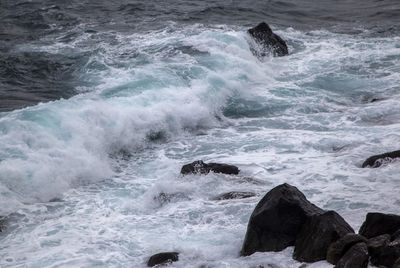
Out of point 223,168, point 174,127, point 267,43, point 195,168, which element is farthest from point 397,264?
point 267,43

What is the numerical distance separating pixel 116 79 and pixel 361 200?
294 inches

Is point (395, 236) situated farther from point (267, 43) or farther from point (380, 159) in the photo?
point (267, 43)

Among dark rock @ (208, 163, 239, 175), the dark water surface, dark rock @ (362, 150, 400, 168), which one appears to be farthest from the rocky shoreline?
the dark water surface

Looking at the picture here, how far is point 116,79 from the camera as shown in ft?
45.7

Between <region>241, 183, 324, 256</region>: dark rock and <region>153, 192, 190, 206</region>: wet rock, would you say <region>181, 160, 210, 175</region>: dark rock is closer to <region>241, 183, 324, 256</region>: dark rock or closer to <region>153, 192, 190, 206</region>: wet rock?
<region>153, 192, 190, 206</region>: wet rock

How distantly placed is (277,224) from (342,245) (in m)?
0.80

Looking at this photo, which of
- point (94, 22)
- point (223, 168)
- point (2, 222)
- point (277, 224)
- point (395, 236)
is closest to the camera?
point (395, 236)

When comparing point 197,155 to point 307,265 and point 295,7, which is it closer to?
point 307,265

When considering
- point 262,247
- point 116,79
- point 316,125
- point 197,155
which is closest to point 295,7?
point 116,79

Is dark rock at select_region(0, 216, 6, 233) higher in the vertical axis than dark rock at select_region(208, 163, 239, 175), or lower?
lower

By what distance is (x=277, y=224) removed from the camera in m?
6.55

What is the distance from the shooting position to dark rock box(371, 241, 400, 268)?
18.6ft

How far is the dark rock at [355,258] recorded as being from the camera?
5703 mm

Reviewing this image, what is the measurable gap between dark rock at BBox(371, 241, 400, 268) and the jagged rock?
11.8 feet
